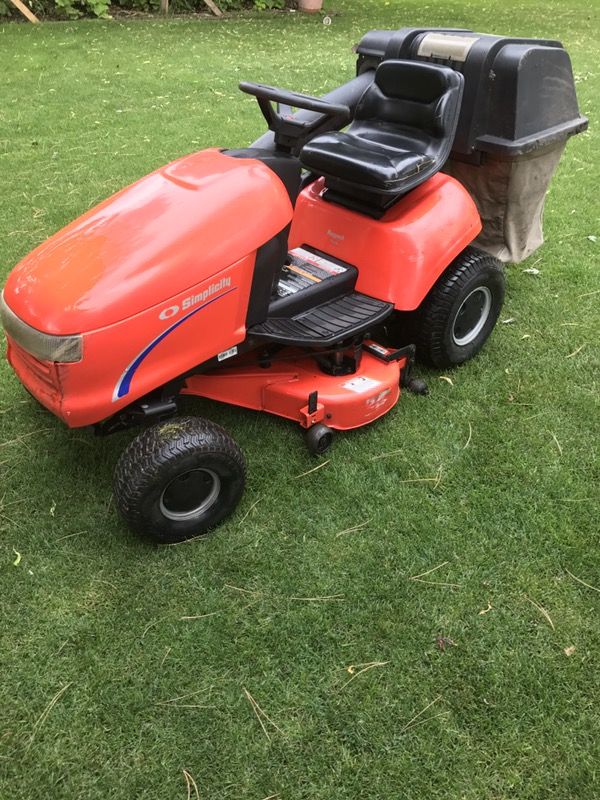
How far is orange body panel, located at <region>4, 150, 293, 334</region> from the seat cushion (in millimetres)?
369

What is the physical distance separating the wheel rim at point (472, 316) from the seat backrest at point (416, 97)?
0.65m

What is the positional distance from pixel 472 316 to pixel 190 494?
1.47 m

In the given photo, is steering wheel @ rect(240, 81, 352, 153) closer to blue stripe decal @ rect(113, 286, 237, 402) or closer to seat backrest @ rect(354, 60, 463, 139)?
seat backrest @ rect(354, 60, 463, 139)

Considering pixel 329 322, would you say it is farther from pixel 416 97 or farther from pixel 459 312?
pixel 416 97

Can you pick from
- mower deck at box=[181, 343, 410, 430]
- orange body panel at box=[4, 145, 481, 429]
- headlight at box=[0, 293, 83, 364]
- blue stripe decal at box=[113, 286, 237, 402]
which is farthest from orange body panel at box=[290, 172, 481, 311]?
headlight at box=[0, 293, 83, 364]

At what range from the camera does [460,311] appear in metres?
2.78

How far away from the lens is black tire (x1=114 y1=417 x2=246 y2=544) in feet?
6.35

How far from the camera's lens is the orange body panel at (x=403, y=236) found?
251cm

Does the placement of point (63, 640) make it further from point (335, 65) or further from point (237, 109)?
point (335, 65)

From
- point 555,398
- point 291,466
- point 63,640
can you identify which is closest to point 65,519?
point 63,640

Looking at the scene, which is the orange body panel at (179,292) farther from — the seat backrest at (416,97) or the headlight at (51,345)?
the seat backrest at (416,97)

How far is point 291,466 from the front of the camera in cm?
240

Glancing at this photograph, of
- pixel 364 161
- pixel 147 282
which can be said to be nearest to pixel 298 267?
pixel 364 161

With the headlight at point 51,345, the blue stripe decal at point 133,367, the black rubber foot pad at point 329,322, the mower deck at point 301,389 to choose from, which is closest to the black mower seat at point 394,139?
the black rubber foot pad at point 329,322
